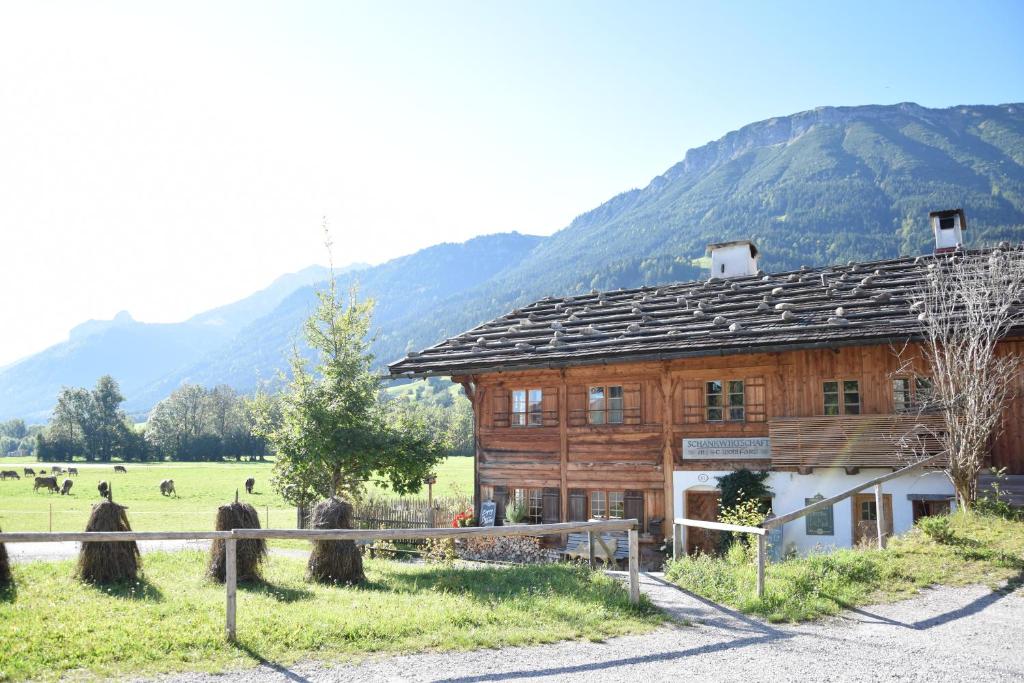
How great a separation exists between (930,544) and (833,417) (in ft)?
18.6

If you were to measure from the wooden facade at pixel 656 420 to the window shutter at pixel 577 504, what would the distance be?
0.03 meters

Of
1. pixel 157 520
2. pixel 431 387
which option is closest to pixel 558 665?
pixel 157 520

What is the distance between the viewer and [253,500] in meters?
48.1

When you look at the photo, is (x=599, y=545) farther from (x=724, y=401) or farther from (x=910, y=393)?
(x=910, y=393)

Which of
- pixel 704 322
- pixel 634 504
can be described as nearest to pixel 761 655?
pixel 634 504

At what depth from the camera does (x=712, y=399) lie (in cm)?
2078

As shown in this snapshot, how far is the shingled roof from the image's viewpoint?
19.2 m

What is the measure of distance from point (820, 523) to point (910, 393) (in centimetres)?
360

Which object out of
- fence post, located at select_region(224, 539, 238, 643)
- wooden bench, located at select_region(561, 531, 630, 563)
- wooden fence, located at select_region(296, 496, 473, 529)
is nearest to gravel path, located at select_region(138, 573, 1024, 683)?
fence post, located at select_region(224, 539, 238, 643)

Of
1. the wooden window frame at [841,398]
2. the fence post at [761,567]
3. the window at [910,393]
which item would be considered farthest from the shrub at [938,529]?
the wooden window frame at [841,398]

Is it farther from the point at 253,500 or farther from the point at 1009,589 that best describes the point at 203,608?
the point at 253,500

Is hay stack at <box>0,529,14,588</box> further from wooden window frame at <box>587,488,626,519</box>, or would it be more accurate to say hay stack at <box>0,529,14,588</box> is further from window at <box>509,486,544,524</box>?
wooden window frame at <box>587,488,626,519</box>

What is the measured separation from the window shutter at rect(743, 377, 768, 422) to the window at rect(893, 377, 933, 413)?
9.81ft

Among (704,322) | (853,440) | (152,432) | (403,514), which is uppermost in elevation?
(704,322)
